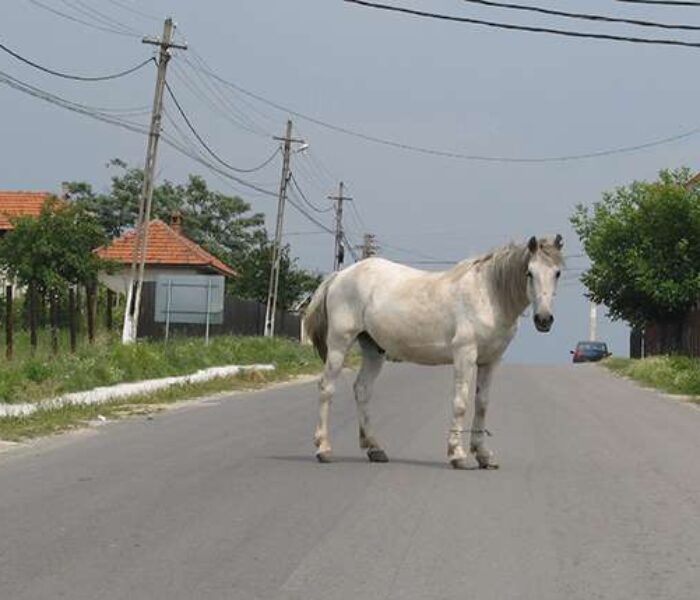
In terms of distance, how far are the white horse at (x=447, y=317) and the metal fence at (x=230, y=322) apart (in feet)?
86.5

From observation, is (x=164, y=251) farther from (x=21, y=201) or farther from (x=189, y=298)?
(x=189, y=298)

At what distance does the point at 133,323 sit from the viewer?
3228 centimetres

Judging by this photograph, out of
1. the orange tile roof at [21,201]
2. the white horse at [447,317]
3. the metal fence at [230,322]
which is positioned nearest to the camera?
the white horse at [447,317]

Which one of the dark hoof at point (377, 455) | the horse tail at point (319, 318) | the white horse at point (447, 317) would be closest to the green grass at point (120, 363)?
the horse tail at point (319, 318)

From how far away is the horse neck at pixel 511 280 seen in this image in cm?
1113

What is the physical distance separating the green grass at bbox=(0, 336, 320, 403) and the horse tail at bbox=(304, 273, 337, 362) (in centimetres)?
675

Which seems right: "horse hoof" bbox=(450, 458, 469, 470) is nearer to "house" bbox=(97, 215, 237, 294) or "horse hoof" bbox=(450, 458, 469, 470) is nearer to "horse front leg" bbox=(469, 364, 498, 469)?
"horse front leg" bbox=(469, 364, 498, 469)

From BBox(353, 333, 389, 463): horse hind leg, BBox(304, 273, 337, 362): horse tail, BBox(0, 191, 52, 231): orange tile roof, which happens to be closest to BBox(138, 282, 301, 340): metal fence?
BBox(0, 191, 52, 231): orange tile roof

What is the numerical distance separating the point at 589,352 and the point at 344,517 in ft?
193

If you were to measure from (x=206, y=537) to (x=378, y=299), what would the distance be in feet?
13.8

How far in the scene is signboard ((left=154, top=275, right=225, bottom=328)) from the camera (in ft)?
113

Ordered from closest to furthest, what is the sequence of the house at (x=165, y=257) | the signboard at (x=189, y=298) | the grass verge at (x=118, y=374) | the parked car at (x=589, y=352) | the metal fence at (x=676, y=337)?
the grass verge at (x=118, y=374)
the signboard at (x=189, y=298)
the metal fence at (x=676, y=337)
the house at (x=165, y=257)
the parked car at (x=589, y=352)

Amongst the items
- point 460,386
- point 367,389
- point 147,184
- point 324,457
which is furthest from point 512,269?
point 147,184

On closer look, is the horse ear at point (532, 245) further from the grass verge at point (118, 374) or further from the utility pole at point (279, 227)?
the utility pole at point (279, 227)
